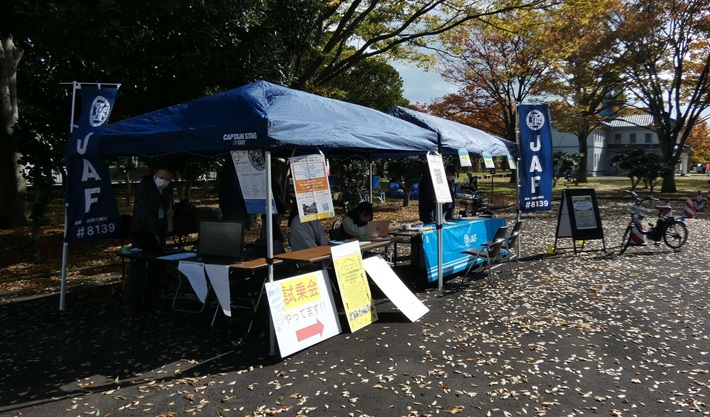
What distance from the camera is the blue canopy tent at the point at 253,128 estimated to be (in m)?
4.61

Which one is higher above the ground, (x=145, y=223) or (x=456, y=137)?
(x=456, y=137)

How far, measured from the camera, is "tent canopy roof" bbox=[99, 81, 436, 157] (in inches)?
181

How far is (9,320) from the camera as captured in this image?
603 cm

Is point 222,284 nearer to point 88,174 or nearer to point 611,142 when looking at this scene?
point 88,174

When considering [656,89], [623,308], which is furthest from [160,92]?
[656,89]

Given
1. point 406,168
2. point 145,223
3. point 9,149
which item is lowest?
point 145,223

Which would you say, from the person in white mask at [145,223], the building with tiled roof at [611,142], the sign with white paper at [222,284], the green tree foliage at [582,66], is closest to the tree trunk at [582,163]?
the green tree foliage at [582,66]

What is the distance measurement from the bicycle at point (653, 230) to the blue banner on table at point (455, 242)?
289 centimetres

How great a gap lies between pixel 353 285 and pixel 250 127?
6.86ft

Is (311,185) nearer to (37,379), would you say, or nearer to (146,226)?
(146,226)

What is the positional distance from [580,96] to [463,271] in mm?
23909

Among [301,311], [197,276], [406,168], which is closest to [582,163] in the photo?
[406,168]

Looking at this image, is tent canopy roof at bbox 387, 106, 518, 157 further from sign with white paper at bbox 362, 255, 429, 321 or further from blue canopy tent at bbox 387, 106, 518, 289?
sign with white paper at bbox 362, 255, 429, 321

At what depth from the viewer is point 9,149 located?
10.6 metres
